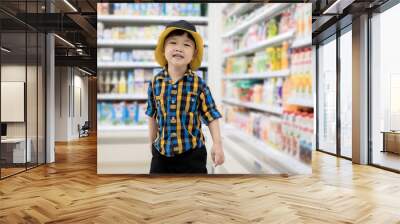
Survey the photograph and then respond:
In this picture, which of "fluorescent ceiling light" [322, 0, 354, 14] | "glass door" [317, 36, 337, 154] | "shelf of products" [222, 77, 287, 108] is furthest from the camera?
"glass door" [317, 36, 337, 154]

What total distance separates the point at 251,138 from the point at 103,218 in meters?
2.19

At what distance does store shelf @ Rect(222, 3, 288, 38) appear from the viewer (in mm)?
4594

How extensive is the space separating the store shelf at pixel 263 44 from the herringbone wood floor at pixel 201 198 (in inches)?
58.9

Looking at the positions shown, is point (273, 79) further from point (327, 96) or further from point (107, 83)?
point (327, 96)

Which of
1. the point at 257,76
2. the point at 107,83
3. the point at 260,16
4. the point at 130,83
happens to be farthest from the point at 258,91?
the point at 107,83

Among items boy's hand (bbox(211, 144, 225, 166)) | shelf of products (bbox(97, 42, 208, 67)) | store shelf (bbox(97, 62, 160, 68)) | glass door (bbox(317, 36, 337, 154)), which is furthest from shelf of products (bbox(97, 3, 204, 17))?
glass door (bbox(317, 36, 337, 154))

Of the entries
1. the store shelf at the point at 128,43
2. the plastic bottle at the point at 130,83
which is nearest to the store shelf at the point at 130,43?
the store shelf at the point at 128,43

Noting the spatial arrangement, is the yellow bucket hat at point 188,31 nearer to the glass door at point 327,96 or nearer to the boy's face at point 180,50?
the boy's face at point 180,50

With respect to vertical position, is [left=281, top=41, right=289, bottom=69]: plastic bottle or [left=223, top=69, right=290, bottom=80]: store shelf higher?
[left=281, top=41, right=289, bottom=69]: plastic bottle

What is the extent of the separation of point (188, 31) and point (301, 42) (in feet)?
4.61

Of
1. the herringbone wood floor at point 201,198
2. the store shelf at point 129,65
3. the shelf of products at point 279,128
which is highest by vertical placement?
the store shelf at point 129,65

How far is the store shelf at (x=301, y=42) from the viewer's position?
4605mm

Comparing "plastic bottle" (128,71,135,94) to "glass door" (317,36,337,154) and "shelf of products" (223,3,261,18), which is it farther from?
"glass door" (317,36,337,154)

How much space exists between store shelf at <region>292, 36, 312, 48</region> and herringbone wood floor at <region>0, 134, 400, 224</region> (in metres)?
1.59
